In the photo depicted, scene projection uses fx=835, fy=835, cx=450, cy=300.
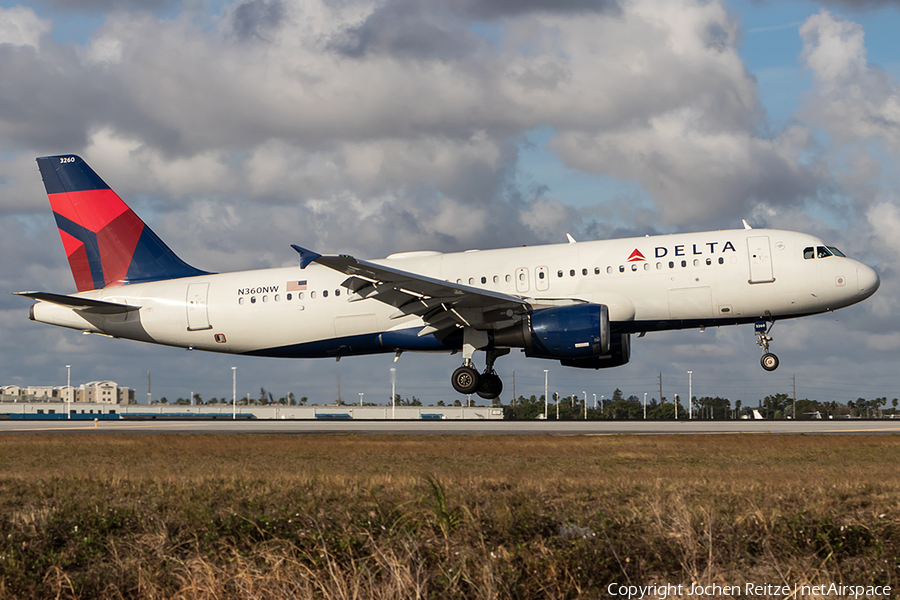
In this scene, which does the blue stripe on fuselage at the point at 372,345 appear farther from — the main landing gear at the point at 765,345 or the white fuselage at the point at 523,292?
the main landing gear at the point at 765,345

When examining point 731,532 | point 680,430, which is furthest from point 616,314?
point 731,532

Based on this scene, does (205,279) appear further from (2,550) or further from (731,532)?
(731,532)

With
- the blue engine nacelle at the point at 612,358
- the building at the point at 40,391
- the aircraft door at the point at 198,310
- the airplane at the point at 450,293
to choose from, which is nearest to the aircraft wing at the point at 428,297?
the airplane at the point at 450,293

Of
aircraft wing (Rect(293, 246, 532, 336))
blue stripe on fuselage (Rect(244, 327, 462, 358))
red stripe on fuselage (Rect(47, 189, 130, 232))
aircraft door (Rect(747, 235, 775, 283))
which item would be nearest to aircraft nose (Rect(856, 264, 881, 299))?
aircraft door (Rect(747, 235, 775, 283))

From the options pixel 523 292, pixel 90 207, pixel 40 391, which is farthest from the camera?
pixel 40 391

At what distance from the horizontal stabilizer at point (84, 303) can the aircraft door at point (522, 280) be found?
1588cm

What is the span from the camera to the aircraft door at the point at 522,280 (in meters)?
31.4

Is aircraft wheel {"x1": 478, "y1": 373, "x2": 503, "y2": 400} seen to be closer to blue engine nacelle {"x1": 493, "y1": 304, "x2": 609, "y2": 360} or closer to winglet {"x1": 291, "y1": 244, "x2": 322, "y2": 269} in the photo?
blue engine nacelle {"x1": 493, "y1": 304, "x2": 609, "y2": 360}

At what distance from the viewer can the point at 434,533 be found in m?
10.9

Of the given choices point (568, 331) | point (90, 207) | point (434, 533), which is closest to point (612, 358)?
point (568, 331)

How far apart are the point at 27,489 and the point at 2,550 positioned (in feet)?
10.5

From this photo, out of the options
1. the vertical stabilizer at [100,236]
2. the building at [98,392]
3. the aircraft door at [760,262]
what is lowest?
the building at [98,392]

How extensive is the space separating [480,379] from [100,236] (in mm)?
17807

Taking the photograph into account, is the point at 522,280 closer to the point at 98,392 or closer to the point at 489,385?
the point at 489,385
